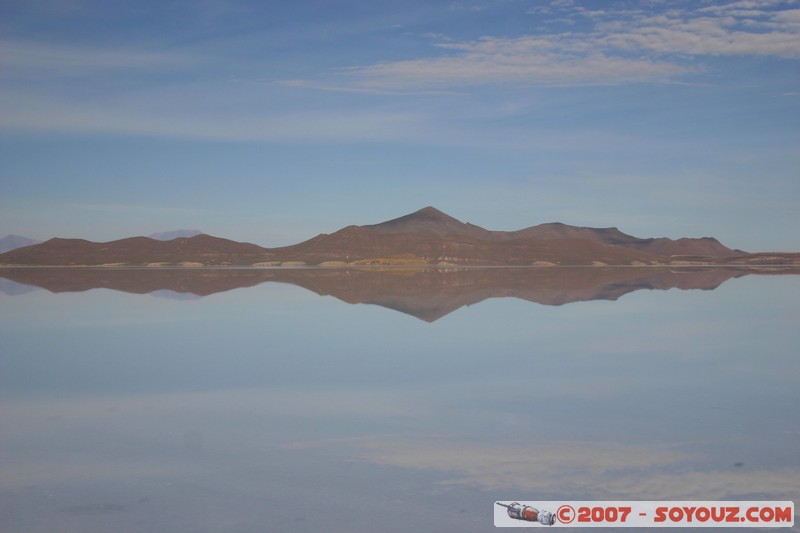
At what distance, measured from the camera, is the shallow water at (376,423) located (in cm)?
491

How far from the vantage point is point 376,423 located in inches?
276

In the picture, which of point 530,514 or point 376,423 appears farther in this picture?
point 376,423

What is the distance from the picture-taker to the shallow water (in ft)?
16.1

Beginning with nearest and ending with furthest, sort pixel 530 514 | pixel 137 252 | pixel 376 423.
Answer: pixel 530 514 → pixel 376 423 → pixel 137 252

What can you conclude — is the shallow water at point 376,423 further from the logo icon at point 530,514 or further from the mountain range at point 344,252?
the mountain range at point 344,252

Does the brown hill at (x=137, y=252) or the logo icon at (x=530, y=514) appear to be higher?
the brown hill at (x=137, y=252)

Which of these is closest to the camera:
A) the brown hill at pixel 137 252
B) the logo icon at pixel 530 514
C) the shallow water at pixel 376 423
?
the logo icon at pixel 530 514

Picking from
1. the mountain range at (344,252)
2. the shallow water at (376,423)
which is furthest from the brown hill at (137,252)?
the shallow water at (376,423)

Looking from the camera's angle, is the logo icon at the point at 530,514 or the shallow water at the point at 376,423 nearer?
the logo icon at the point at 530,514

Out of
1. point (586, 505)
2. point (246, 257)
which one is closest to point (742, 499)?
point (586, 505)

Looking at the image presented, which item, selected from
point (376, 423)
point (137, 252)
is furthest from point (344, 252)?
point (376, 423)

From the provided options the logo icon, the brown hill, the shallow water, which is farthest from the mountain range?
the logo icon

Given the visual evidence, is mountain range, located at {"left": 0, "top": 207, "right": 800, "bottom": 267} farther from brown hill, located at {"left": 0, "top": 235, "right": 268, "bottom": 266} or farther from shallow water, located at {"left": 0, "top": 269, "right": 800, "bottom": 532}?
shallow water, located at {"left": 0, "top": 269, "right": 800, "bottom": 532}

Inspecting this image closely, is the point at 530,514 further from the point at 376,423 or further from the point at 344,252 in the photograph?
the point at 344,252
